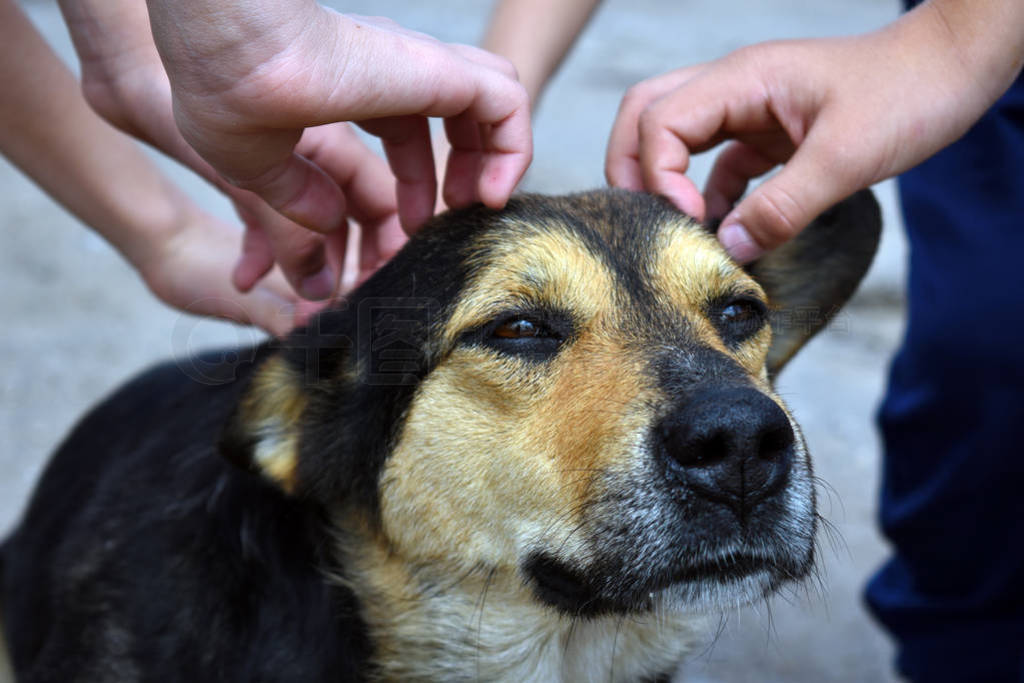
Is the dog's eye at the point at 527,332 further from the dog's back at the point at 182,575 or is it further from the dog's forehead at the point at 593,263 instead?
the dog's back at the point at 182,575

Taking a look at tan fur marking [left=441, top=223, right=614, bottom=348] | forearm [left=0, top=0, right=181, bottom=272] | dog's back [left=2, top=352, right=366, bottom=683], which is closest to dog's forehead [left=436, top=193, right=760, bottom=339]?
tan fur marking [left=441, top=223, right=614, bottom=348]

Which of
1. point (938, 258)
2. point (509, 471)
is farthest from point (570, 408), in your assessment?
point (938, 258)

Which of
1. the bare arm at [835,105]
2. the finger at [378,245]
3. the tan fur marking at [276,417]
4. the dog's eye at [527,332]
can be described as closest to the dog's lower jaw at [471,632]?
the tan fur marking at [276,417]

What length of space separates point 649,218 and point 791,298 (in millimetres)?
717

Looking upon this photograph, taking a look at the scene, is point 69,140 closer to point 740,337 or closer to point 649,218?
point 649,218

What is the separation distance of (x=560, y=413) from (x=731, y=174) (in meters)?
1.47

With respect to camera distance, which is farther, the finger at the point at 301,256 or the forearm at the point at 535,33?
the forearm at the point at 535,33

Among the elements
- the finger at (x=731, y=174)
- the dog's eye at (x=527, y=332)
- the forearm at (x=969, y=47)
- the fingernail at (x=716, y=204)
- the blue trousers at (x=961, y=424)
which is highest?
the forearm at (x=969, y=47)

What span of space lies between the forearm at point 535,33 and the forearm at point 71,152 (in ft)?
4.70

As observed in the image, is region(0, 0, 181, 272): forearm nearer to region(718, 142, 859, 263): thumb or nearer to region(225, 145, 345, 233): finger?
region(225, 145, 345, 233): finger

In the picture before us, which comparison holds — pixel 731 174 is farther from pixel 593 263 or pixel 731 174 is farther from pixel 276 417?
pixel 276 417

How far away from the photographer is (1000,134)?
383 centimetres

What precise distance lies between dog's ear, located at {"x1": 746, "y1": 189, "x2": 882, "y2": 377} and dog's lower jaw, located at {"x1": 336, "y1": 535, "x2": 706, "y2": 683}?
1.04m

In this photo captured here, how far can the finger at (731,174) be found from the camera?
142 inches
